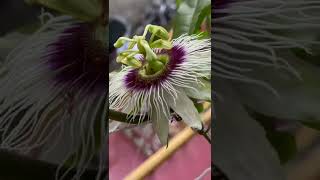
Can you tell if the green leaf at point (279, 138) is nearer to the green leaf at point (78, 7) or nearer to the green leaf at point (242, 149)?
the green leaf at point (242, 149)

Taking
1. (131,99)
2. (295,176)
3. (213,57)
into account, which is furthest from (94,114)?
(295,176)

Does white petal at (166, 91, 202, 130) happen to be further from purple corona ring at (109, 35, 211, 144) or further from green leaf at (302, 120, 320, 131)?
green leaf at (302, 120, 320, 131)

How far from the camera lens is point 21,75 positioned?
988 mm

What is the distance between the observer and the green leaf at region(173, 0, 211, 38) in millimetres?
1001

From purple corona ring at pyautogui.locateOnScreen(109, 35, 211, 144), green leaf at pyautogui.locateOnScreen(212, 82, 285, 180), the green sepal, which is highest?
the green sepal

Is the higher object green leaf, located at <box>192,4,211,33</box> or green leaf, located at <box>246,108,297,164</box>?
green leaf, located at <box>192,4,211,33</box>

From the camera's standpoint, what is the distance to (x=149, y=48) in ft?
3.22

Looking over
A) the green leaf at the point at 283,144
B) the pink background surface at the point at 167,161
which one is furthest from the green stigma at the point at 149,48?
the green leaf at the point at 283,144

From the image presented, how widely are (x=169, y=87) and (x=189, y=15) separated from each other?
5.6 inches

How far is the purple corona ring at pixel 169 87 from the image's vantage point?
97cm

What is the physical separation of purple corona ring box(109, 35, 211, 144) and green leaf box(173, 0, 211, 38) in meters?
0.02

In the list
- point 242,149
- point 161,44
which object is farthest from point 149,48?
point 242,149

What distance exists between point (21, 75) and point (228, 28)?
379mm

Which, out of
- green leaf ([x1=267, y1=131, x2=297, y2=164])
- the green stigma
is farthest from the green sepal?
green leaf ([x1=267, y1=131, x2=297, y2=164])
